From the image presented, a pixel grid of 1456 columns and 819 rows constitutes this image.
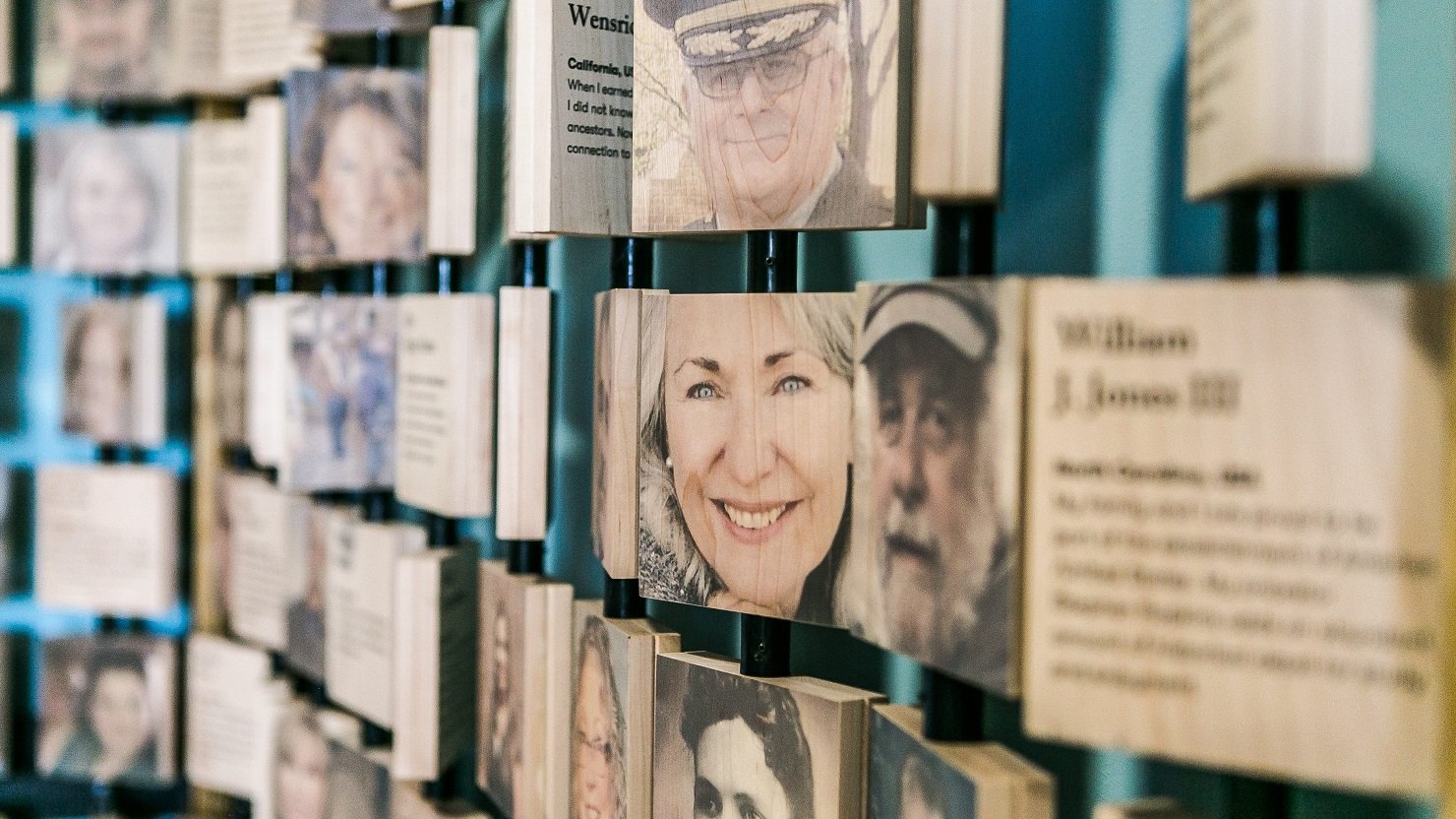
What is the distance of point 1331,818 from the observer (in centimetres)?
69

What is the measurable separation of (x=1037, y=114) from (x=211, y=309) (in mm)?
1652

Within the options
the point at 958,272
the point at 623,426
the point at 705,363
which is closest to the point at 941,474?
the point at 958,272

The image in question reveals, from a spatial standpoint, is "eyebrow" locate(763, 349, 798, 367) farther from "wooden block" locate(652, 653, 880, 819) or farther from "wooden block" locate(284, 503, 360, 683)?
"wooden block" locate(284, 503, 360, 683)

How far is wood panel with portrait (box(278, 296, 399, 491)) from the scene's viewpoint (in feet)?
5.09

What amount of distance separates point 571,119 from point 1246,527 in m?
0.72

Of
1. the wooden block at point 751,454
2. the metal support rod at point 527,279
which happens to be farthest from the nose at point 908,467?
the metal support rod at point 527,279

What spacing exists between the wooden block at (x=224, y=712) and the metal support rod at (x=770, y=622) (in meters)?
1.21

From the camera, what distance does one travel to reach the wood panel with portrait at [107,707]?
2.06 metres

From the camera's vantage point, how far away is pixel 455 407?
1.33 meters

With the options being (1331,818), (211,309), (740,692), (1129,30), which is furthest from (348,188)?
(1331,818)

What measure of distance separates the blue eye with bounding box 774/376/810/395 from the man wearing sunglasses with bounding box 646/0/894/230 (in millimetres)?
112

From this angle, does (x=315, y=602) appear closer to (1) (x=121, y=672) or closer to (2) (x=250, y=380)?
(2) (x=250, y=380)

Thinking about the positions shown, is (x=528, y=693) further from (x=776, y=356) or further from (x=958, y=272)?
(x=958, y=272)

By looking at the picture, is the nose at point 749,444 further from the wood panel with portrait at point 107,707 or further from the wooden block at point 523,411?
the wood panel with portrait at point 107,707
